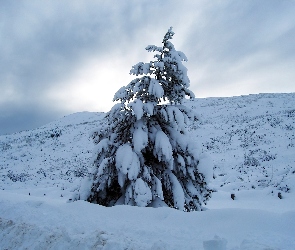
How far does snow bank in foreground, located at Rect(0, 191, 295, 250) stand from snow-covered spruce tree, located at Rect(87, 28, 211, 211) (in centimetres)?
112

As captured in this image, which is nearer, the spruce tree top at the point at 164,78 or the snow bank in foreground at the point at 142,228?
the snow bank in foreground at the point at 142,228

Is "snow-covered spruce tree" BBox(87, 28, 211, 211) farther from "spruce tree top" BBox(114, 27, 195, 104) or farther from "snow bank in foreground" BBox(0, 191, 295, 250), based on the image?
"snow bank in foreground" BBox(0, 191, 295, 250)

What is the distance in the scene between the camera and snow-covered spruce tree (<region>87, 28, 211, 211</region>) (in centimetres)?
568

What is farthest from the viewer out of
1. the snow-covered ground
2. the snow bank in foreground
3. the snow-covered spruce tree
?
the snow-covered spruce tree

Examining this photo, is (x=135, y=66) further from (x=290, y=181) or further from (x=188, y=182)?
(x=290, y=181)

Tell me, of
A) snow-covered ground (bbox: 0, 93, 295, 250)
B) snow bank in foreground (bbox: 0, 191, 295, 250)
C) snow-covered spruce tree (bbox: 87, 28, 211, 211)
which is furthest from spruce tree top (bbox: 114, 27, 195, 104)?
snow bank in foreground (bbox: 0, 191, 295, 250)

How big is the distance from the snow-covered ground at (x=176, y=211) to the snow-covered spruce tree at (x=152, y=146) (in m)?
0.77

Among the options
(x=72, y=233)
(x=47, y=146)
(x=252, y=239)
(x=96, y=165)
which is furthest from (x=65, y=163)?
(x=252, y=239)

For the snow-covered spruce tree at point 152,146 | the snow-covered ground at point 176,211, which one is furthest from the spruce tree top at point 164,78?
the snow-covered ground at point 176,211

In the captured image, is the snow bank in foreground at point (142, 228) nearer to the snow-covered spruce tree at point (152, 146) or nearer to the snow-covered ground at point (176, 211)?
the snow-covered ground at point (176, 211)

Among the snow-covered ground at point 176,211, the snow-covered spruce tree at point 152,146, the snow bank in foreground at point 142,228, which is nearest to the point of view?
the snow bank in foreground at point 142,228

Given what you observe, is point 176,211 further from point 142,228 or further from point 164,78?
point 164,78

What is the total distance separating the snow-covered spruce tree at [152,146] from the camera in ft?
18.6

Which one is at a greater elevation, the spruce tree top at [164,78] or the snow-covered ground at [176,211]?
the spruce tree top at [164,78]
